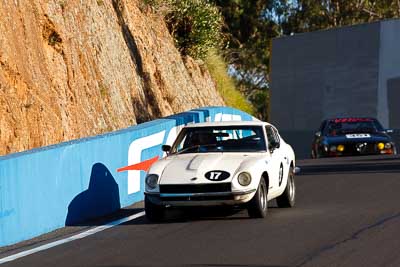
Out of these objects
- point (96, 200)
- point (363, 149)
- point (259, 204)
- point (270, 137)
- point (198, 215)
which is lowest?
point (363, 149)

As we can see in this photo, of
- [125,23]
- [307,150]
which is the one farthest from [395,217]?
[307,150]

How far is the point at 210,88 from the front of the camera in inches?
1635

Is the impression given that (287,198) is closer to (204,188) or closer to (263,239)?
(204,188)

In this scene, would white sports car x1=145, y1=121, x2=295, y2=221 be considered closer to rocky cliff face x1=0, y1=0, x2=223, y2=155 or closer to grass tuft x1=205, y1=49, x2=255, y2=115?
rocky cliff face x1=0, y1=0, x2=223, y2=155

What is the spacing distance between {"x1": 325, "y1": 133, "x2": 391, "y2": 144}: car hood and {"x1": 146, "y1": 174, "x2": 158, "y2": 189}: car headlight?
16.1m

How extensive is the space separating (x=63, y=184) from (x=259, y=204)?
2722mm

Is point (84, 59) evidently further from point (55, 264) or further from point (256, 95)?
point (256, 95)

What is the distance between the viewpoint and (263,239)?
42.9 ft

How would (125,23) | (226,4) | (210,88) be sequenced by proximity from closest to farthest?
(125,23) → (210,88) → (226,4)

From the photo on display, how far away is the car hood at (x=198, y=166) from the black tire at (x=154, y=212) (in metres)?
0.41

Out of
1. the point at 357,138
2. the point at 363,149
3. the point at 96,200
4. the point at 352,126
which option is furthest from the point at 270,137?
the point at 352,126

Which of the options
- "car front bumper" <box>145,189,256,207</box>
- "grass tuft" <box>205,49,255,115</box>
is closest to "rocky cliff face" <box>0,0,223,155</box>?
"grass tuft" <box>205,49,255,115</box>

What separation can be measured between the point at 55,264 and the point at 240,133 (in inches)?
273

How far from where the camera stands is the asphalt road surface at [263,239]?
11.5 meters
